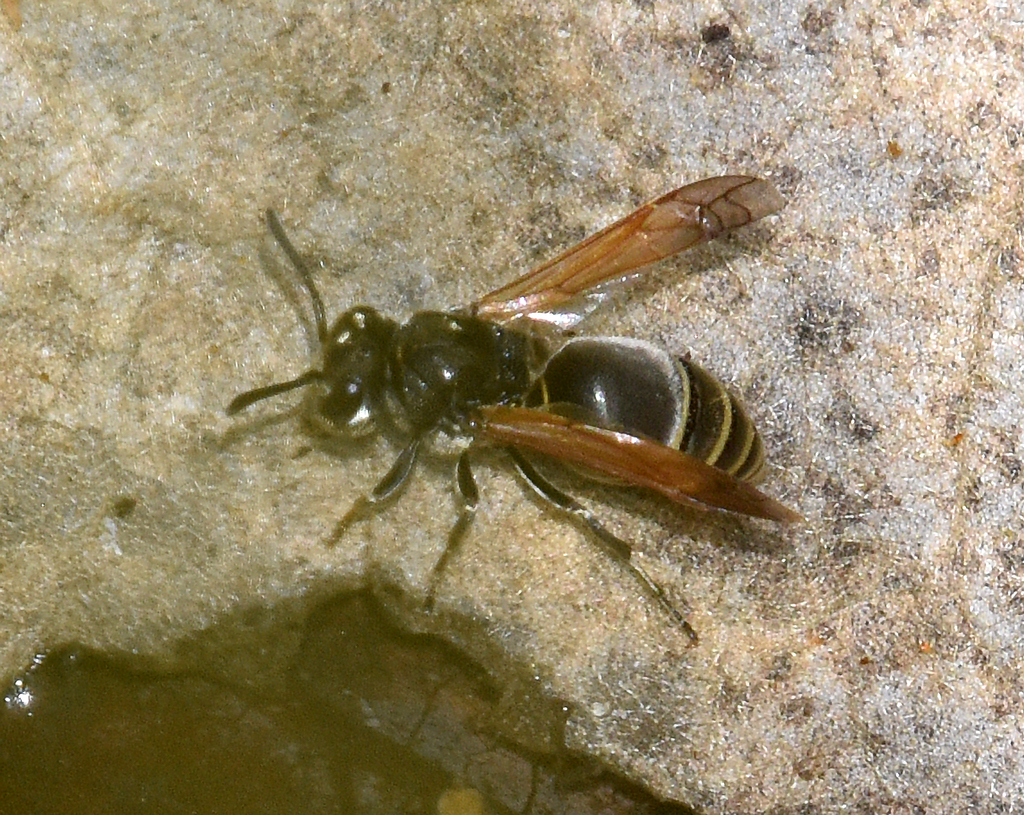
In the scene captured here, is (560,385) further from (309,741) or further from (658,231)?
(309,741)

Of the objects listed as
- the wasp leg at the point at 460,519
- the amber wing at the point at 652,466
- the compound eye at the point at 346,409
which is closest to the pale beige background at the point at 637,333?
the wasp leg at the point at 460,519

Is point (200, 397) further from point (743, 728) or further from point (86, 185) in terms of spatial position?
point (743, 728)

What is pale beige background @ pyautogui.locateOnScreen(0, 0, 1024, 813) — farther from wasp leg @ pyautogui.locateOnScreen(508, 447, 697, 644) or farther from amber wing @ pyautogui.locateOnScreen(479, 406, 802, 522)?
amber wing @ pyautogui.locateOnScreen(479, 406, 802, 522)

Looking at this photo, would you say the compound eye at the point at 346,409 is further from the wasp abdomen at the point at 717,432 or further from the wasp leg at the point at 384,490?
the wasp abdomen at the point at 717,432

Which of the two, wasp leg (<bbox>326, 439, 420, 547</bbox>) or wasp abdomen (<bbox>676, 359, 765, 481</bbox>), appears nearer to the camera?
wasp abdomen (<bbox>676, 359, 765, 481</bbox>)

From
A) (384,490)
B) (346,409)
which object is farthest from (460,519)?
(346,409)

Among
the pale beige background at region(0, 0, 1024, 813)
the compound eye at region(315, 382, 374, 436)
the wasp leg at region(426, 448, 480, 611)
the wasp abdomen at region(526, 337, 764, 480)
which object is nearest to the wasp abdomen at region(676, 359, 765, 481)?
the wasp abdomen at region(526, 337, 764, 480)
